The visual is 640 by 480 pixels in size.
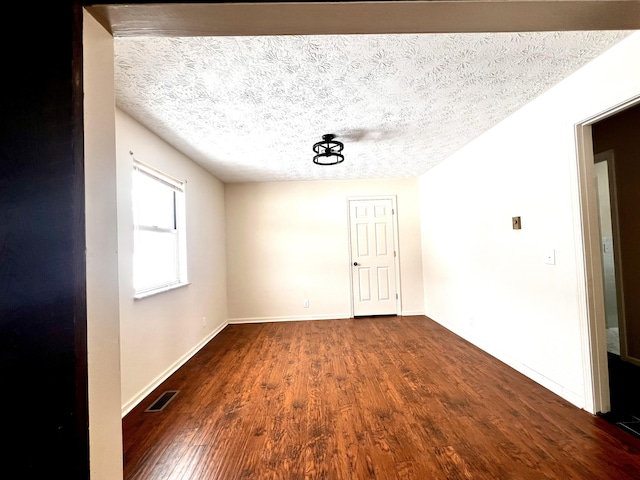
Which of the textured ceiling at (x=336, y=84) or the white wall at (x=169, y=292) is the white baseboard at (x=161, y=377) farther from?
the textured ceiling at (x=336, y=84)

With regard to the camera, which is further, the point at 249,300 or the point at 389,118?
the point at 249,300

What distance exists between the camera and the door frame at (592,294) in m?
1.84

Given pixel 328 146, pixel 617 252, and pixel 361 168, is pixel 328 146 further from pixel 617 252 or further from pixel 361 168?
pixel 617 252

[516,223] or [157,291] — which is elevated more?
[516,223]

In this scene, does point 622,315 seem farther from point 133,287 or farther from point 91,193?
point 133,287

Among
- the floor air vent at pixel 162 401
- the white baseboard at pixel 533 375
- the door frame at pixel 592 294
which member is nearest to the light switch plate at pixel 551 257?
the door frame at pixel 592 294

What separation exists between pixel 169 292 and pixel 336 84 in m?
2.40

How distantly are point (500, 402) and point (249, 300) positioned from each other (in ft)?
11.7

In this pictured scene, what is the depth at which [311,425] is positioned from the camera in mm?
1828

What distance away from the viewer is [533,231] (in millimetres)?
2289

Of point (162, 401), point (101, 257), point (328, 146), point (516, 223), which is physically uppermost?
point (328, 146)

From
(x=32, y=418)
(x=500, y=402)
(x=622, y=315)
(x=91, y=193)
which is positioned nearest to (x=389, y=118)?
(x=91, y=193)

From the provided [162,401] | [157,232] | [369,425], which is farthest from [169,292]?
[369,425]

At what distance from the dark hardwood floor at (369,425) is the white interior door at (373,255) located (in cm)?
166
